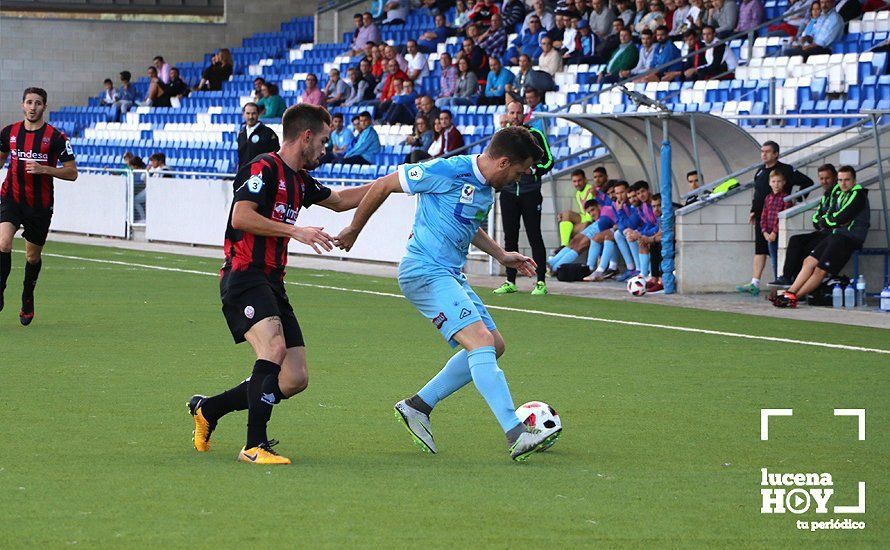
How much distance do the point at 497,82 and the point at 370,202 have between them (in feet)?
59.8

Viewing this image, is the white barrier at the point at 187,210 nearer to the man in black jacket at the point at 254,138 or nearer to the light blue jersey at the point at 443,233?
the man in black jacket at the point at 254,138

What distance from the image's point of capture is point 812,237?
16031 millimetres

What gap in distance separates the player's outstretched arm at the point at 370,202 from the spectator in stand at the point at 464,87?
18.9 meters

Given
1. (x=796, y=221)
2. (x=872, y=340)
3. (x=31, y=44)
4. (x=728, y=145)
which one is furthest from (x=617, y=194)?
(x=31, y=44)

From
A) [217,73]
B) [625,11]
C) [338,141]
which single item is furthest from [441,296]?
[217,73]

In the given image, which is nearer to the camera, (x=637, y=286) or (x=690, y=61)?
(x=637, y=286)

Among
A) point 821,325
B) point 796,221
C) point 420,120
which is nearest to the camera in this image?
point 821,325

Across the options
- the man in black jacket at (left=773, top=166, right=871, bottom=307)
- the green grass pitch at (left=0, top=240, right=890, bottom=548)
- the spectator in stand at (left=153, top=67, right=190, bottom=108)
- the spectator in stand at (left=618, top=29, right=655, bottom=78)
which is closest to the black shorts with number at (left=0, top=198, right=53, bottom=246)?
the green grass pitch at (left=0, top=240, right=890, bottom=548)

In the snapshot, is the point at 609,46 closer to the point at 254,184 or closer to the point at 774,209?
the point at 774,209

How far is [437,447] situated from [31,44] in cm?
3434

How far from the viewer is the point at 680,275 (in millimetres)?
17078

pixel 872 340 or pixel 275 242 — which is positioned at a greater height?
pixel 275 242

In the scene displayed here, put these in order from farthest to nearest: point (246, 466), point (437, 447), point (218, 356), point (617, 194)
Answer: point (617, 194) < point (218, 356) < point (437, 447) < point (246, 466)

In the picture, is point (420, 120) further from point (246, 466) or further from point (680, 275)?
point (246, 466)
